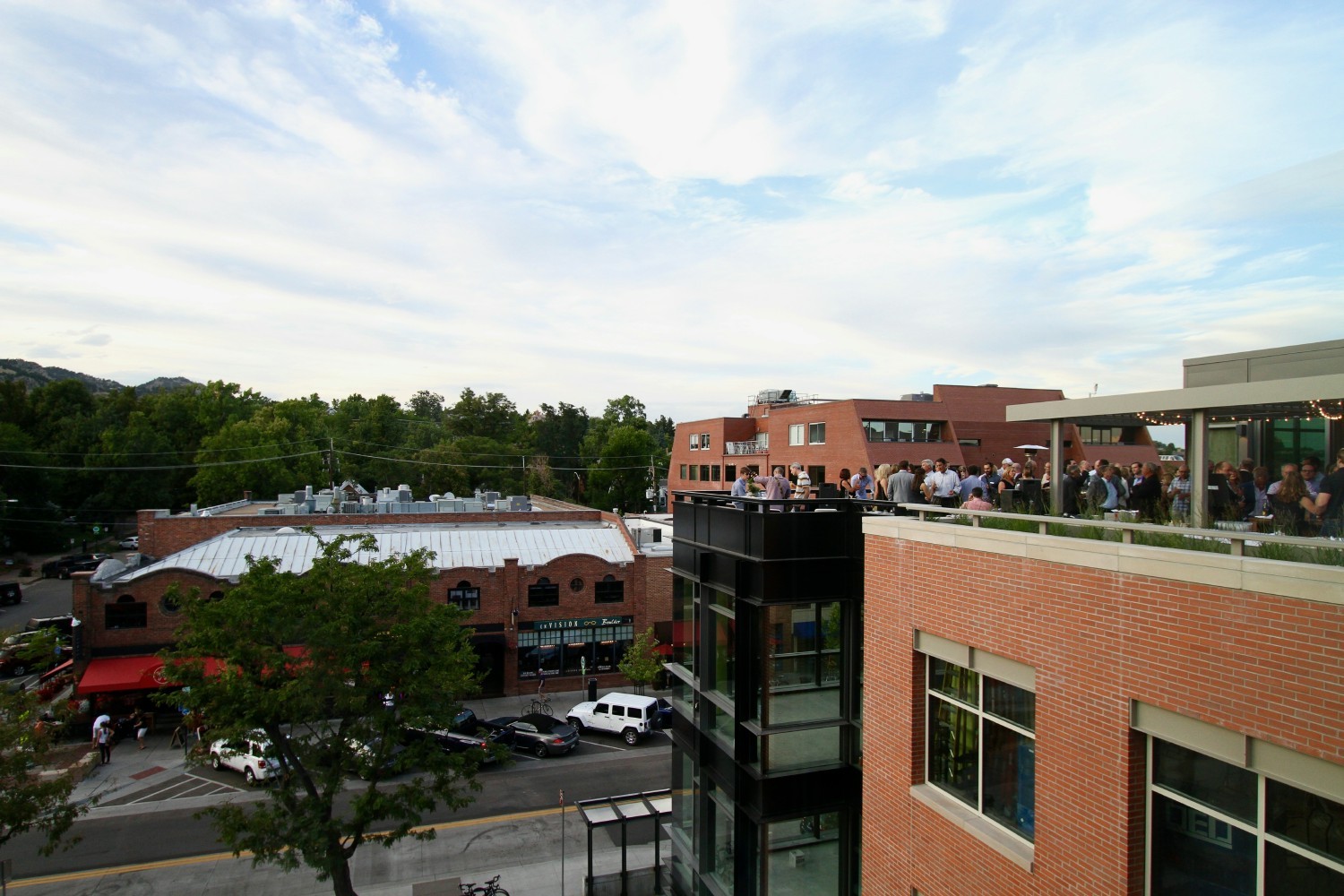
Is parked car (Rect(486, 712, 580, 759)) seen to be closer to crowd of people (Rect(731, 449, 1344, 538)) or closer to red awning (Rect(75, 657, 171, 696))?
red awning (Rect(75, 657, 171, 696))

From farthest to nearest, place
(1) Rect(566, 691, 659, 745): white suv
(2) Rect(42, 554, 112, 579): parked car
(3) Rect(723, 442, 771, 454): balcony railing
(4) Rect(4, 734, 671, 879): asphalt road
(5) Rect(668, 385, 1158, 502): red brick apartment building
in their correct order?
(3) Rect(723, 442, 771, 454): balcony railing, (2) Rect(42, 554, 112, 579): parked car, (5) Rect(668, 385, 1158, 502): red brick apartment building, (1) Rect(566, 691, 659, 745): white suv, (4) Rect(4, 734, 671, 879): asphalt road

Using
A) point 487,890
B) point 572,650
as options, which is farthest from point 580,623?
point 487,890

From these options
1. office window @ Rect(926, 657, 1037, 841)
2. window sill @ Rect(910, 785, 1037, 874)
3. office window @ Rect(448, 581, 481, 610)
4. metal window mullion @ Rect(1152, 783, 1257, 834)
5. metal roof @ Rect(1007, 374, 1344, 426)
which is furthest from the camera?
office window @ Rect(448, 581, 481, 610)

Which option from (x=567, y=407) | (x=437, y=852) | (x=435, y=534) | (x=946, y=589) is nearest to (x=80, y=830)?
(x=437, y=852)

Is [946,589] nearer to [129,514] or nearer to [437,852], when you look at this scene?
[437,852]

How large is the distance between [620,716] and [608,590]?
24.4ft

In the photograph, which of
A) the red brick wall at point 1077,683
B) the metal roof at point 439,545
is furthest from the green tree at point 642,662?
the red brick wall at point 1077,683

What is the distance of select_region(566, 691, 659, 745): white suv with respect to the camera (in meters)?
29.0

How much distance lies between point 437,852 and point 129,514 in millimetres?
74066

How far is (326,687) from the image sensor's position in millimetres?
16000

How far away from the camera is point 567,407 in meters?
124

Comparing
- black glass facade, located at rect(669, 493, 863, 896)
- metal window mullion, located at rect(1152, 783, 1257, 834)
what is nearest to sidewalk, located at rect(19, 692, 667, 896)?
black glass facade, located at rect(669, 493, 863, 896)

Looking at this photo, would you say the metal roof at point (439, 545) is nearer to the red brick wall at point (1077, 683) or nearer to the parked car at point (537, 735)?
the parked car at point (537, 735)

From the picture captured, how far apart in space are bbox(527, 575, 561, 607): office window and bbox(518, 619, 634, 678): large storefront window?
120 cm
